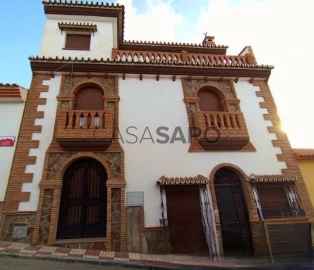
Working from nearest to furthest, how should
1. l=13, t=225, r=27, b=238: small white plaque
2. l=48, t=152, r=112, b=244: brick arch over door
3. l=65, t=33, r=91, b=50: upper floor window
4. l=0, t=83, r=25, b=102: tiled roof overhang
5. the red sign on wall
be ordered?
1. l=13, t=225, r=27, b=238: small white plaque
2. l=48, t=152, r=112, b=244: brick arch over door
3. the red sign on wall
4. l=0, t=83, r=25, b=102: tiled roof overhang
5. l=65, t=33, r=91, b=50: upper floor window

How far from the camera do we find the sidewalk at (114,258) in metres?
4.52

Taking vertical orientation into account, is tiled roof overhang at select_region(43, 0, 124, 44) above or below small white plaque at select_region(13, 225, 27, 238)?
above

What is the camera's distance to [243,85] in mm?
8945

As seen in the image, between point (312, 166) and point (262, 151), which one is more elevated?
point (262, 151)

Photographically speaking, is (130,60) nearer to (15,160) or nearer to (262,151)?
(15,160)

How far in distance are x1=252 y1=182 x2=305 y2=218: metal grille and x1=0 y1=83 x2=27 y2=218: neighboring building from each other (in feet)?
24.9

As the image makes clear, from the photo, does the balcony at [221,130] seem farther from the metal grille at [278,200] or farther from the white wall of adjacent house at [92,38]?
the white wall of adjacent house at [92,38]

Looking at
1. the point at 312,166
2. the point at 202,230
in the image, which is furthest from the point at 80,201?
the point at 312,166

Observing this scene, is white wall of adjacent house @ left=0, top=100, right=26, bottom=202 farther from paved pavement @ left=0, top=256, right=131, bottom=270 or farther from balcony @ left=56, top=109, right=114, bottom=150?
paved pavement @ left=0, top=256, right=131, bottom=270

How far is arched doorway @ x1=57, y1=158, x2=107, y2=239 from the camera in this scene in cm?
629

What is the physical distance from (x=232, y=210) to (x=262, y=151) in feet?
7.58

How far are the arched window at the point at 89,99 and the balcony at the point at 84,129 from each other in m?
0.73

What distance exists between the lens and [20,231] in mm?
5887

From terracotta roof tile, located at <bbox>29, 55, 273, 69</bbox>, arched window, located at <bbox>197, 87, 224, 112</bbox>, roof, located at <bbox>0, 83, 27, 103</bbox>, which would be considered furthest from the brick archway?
arched window, located at <bbox>197, 87, 224, 112</bbox>
